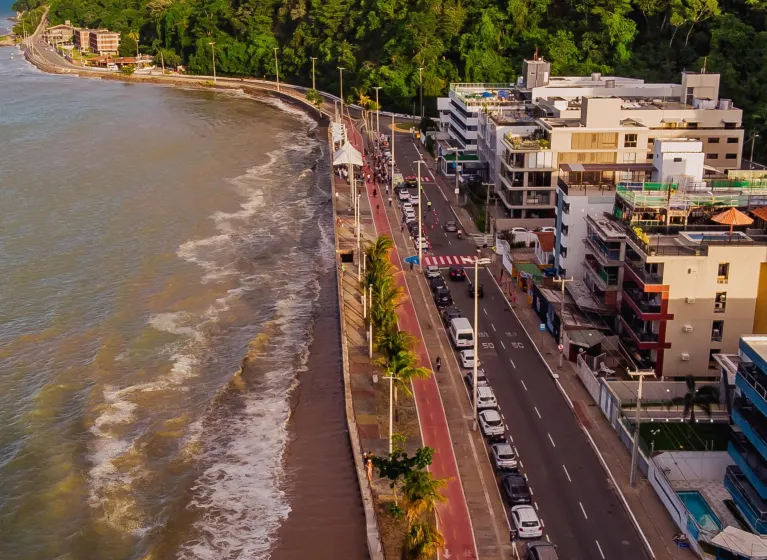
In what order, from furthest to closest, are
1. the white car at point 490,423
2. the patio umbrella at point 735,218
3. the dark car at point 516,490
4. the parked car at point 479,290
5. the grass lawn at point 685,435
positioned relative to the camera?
the parked car at point 479,290
the patio umbrella at point 735,218
the white car at point 490,423
the grass lawn at point 685,435
the dark car at point 516,490

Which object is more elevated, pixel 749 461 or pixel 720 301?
pixel 720 301

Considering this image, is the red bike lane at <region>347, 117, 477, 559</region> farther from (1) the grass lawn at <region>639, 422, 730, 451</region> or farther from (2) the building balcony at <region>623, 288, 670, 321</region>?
(2) the building balcony at <region>623, 288, 670, 321</region>

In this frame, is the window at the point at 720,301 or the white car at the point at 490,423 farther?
the window at the point at 720,301

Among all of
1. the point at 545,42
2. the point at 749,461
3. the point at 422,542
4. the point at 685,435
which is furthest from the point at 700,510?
the point at 545,42

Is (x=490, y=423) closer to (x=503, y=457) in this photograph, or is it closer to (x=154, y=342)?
(x=503, y=457)

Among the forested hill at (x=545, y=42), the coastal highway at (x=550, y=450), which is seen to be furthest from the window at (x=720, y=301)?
the forested hill at (x=545, y=42)

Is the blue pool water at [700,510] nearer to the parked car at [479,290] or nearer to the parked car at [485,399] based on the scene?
the parked car at [485,399]

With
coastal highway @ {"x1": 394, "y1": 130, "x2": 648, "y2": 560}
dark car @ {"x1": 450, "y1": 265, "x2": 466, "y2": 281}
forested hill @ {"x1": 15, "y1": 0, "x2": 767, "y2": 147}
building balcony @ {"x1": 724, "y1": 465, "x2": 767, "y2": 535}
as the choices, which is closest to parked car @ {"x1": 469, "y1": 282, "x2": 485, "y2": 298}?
coastal highway @ {"x1": 394, "y1": 130, "x2": 648, "y2": 560}
